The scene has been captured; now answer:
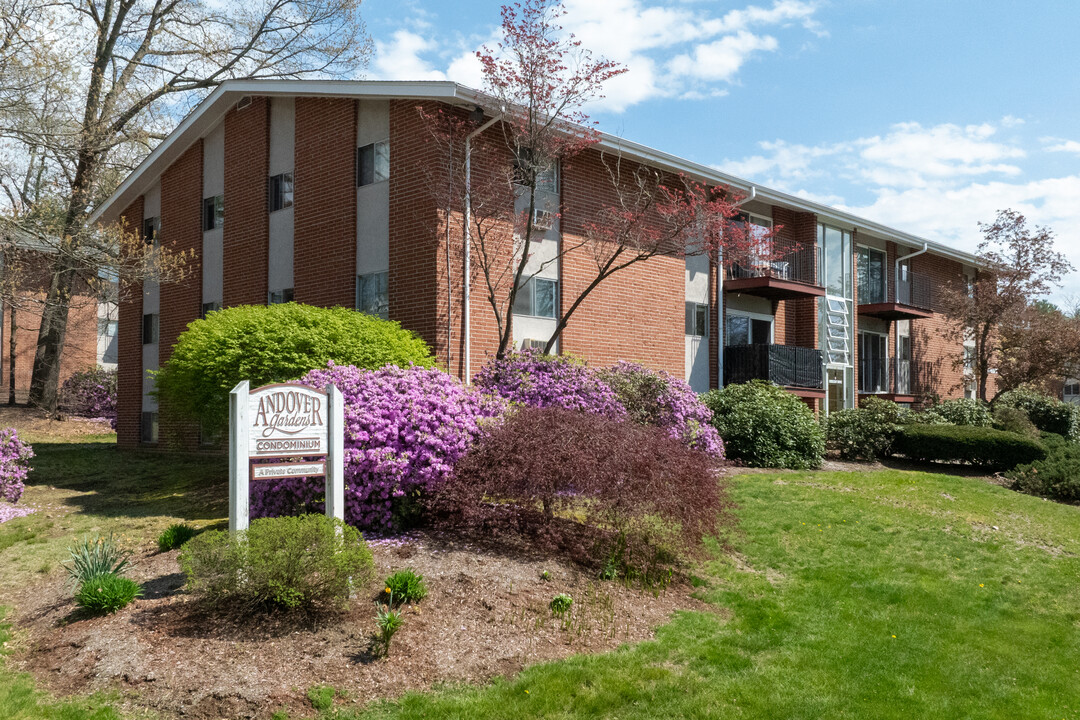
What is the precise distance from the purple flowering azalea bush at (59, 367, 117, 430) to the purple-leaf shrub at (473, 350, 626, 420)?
2211cm

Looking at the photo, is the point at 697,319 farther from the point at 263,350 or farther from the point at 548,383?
the point at 263,350

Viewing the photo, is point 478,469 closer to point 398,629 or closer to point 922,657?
point 398,629

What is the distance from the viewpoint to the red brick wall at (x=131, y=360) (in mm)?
22141

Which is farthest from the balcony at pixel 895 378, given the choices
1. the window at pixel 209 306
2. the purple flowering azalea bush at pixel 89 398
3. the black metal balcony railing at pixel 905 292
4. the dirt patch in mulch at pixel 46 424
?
the purple flowering azalea bush at pixel 89 398

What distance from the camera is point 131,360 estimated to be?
22531 mm

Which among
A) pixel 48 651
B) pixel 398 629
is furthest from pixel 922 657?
pixel 48 651

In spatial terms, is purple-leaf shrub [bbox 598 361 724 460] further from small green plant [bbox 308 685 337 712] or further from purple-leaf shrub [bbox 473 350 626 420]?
small green plant [bbox 308 685 337 712]

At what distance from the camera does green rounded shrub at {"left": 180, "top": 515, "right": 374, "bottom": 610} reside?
235 inches

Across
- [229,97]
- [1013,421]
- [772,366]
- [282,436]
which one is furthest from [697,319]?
[282,436]

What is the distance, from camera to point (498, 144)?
15.4 metres

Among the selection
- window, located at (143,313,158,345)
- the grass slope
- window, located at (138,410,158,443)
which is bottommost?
the grass slope

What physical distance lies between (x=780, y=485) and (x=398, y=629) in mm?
8057

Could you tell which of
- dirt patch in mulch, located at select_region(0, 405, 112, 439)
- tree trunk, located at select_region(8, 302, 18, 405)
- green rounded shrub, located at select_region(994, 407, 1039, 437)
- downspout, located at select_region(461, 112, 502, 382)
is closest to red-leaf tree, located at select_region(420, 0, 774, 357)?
downspout, located at select_region(461, 112, 502, 382)

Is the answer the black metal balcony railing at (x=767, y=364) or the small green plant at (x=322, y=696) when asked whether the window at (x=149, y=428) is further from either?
the small green plant at (x=322, y=696)
